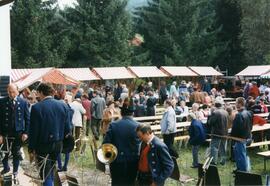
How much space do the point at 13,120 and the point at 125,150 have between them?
3036 mm

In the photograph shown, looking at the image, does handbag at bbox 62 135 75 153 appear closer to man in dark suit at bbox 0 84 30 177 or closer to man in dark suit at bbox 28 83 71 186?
man in dark suit at bbox 28 83 71 186

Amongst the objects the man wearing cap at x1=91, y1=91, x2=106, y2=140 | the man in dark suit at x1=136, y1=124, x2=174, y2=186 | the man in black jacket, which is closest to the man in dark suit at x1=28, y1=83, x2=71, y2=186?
the man in dark suit at x1=136, y1=124, x2=174, y2=186

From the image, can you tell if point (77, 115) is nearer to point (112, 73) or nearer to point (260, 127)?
point (260, 127)

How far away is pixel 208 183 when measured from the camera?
775 cm

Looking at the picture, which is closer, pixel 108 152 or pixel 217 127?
pixel 108 152

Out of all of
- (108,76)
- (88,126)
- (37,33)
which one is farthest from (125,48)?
(88,126)

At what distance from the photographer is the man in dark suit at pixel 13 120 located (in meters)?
9.32

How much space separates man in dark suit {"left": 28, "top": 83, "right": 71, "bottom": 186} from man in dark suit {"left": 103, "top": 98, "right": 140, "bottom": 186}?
81cm

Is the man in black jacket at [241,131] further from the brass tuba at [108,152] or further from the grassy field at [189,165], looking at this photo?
the brass tuba at [108,152]

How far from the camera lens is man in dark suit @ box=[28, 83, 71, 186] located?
723 cm

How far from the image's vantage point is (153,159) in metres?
6.59

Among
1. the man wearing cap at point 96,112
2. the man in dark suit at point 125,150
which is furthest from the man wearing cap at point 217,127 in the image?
the man in dark suit at point 125,150

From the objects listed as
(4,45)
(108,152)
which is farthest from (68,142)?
(4,45)

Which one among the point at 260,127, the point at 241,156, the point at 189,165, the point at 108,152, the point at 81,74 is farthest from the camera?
the point at 81,74
